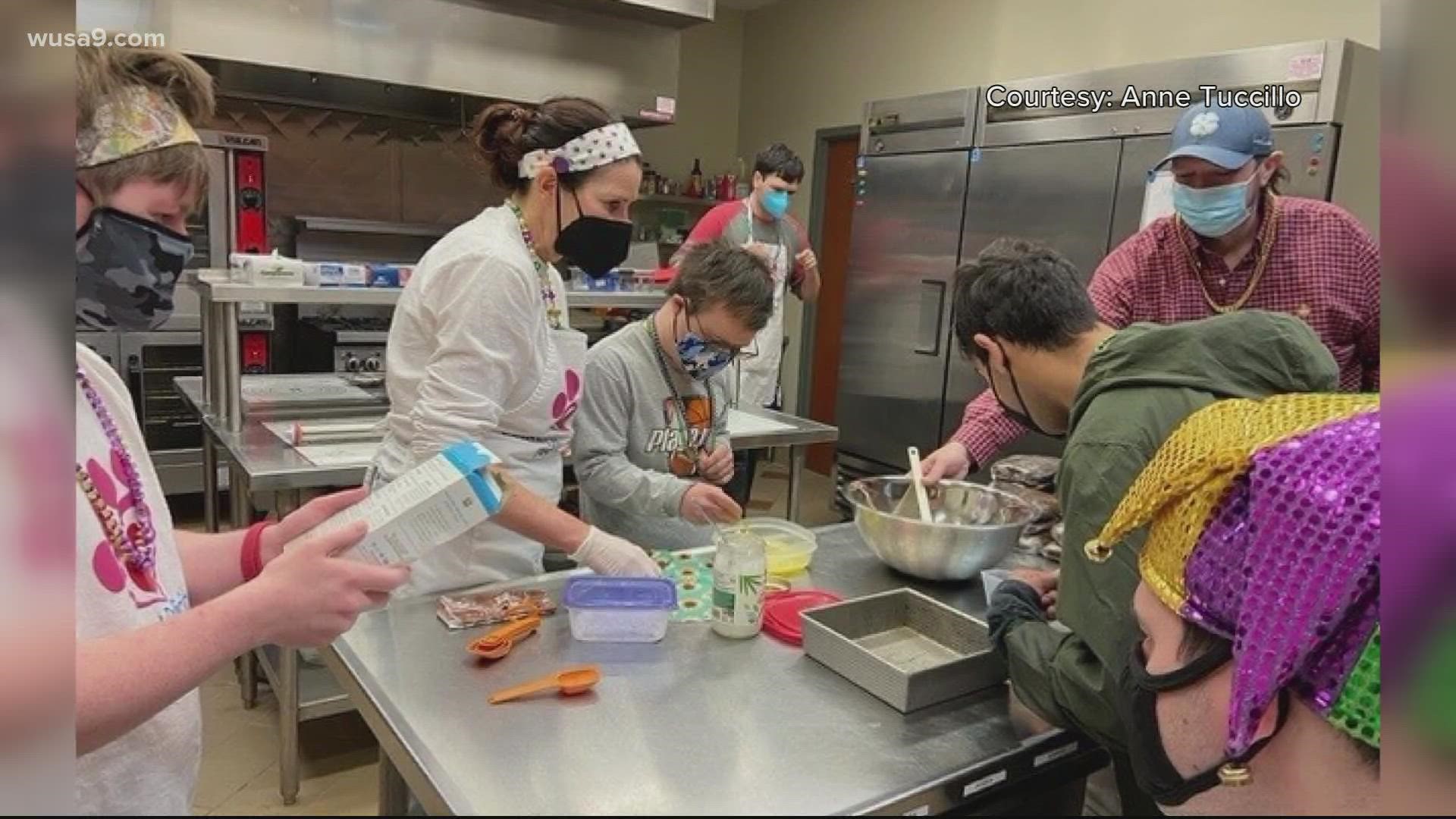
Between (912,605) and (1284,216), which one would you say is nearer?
(912,605)

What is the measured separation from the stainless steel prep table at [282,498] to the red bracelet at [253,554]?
96 cm

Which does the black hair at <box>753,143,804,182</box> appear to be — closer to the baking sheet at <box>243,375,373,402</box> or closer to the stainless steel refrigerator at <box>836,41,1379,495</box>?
the stainless steel refrigerator at <box>836,41,1379,495</box>

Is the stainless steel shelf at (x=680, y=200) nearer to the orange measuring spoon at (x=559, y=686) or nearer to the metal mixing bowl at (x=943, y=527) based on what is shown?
the metal mixing bowl at (x=943, y=527)

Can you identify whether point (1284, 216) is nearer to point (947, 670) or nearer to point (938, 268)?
point (947, 670)

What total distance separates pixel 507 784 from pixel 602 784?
9 centimetres

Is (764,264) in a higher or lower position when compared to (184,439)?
higher

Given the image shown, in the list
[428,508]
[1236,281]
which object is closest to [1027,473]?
[1236,281]

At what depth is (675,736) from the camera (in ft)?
3.42

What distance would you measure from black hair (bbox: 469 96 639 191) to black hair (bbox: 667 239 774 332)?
356 millimetres

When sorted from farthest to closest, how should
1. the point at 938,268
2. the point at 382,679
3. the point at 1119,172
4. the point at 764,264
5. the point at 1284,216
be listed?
the point at 938,268 → the point at 1119,172 → the point at 1284,216 → the point at 764,264 → the point at 382,679

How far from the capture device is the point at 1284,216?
7.25 ft

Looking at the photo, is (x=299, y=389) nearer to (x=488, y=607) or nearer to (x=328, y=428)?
(x=328, y=428)

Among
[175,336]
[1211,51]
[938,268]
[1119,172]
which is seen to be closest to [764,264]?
[1119,172]

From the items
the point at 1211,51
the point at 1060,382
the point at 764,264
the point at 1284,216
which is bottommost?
the point at 1060,382
